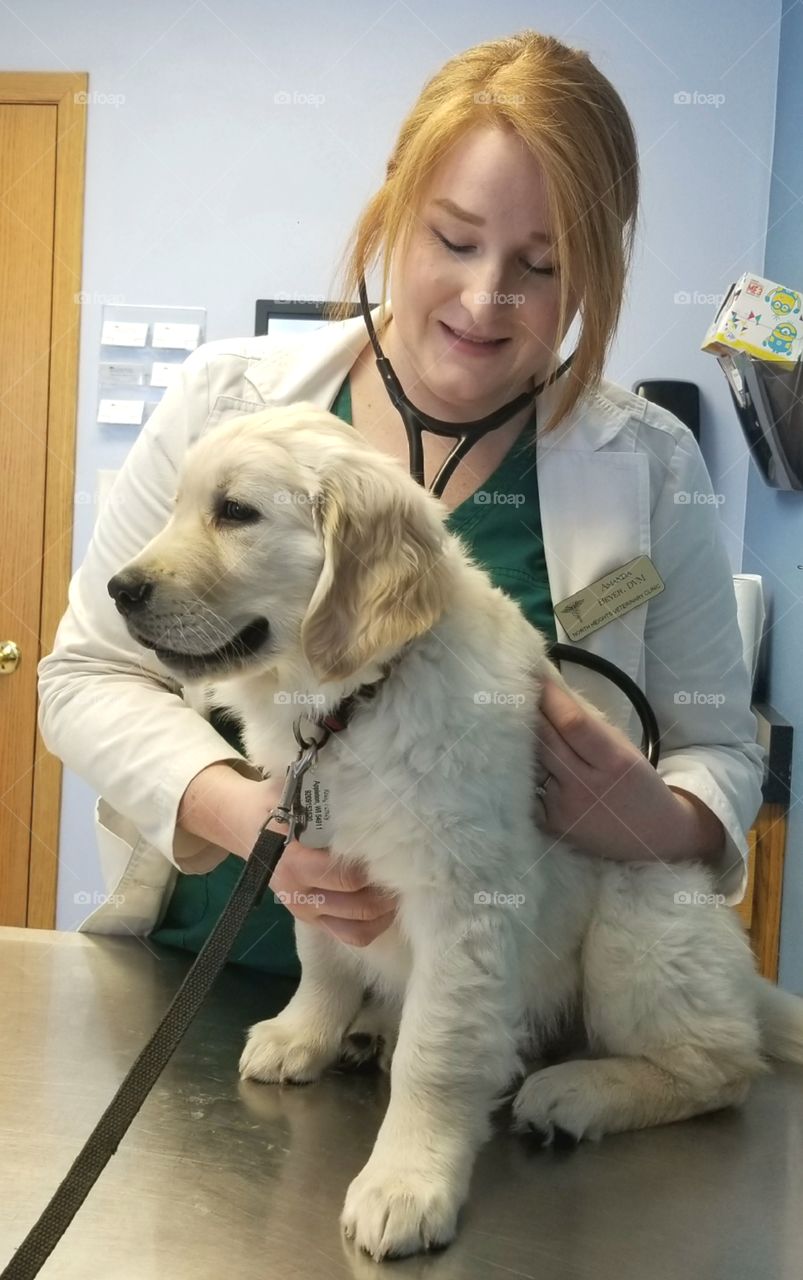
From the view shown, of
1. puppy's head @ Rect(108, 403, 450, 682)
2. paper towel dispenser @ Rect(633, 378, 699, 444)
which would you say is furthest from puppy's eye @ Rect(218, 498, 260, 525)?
paper towel dispenser @ Rect(633, 378, 699, 444)

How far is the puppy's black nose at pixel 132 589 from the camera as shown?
3.63 ft

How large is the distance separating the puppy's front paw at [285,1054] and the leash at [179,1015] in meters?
0.23

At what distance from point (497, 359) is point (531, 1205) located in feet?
3.16

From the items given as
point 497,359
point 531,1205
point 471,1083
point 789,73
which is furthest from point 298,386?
point 789,73

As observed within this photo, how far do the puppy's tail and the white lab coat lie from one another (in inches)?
5.9

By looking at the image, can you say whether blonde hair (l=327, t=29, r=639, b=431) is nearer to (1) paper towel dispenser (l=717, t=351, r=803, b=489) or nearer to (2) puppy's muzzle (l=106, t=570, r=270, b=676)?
(2) puppy's muzzle (l=106, t=570, r=270, b=676)

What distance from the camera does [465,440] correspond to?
145 centimetres

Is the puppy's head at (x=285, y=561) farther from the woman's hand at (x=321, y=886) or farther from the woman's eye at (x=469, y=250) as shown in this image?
the woman's eye at (x=469, y=250)

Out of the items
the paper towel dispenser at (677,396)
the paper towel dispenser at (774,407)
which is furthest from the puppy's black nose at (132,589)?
the paper towel dispenser at (677,396)

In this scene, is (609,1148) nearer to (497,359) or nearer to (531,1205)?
(531,1205)

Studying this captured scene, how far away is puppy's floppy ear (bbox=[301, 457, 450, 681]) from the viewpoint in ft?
3.73

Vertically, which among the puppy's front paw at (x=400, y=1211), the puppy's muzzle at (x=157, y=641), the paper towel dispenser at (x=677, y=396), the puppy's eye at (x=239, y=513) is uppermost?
the paper towel dispenser at (x=677, y=396)

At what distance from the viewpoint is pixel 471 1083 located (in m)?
1.08

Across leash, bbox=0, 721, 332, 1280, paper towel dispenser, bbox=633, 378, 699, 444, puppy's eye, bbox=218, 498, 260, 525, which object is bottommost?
leash, bbox=0, 721, 332, 1280
